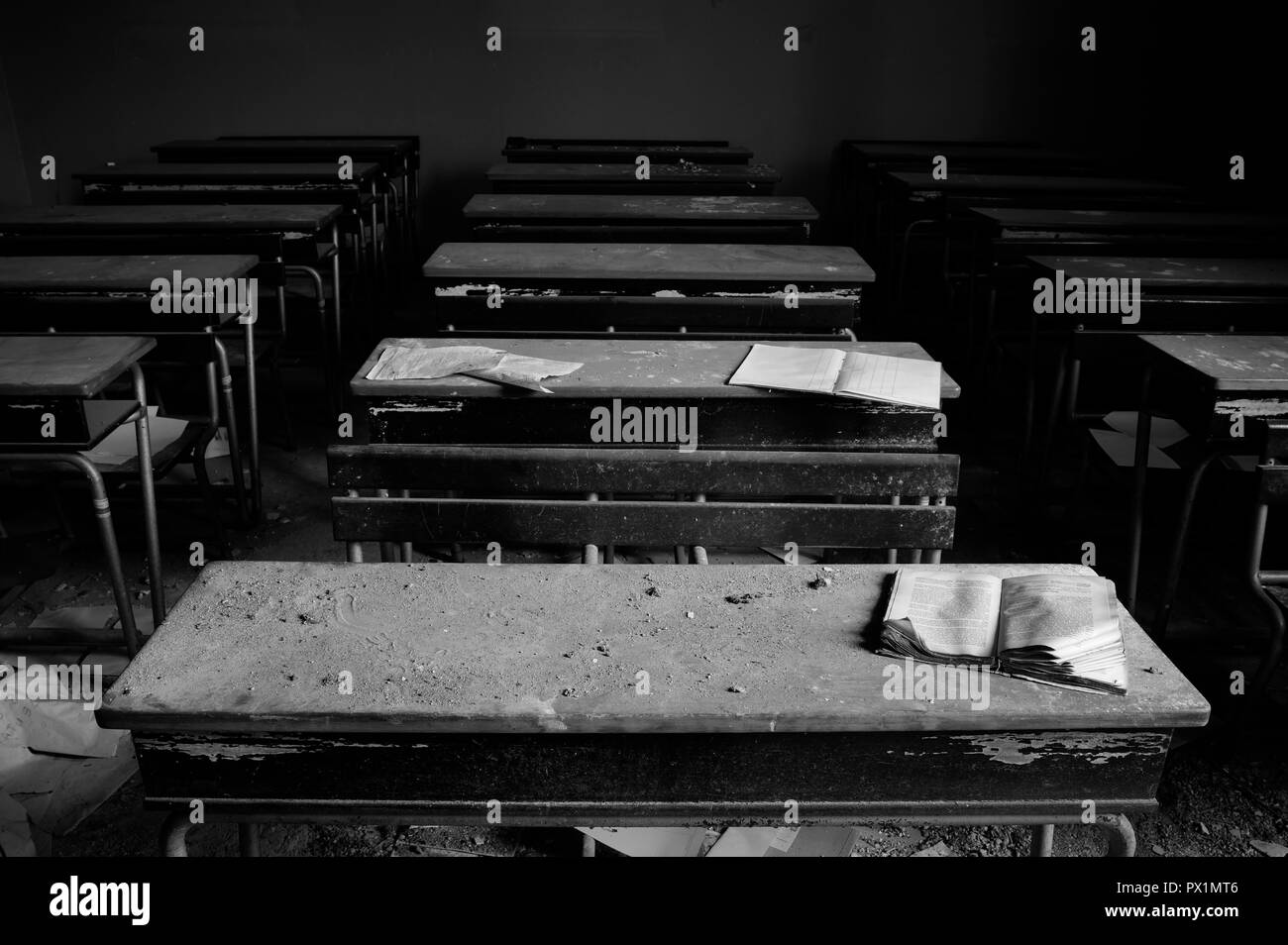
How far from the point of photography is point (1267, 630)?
2.61m

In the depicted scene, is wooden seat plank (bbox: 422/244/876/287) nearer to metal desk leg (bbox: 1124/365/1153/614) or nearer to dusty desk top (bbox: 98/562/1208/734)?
metal desk leg (bbox: 1124/365/1153/614)

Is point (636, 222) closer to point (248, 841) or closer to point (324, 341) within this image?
point (324, 341)

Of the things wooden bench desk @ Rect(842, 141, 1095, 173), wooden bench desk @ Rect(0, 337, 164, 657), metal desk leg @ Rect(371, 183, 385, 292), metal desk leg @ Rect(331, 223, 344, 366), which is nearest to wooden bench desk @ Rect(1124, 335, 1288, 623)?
wooden bench desk @ Rect(0, 337, 164, 657)

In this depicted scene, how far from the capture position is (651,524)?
68.7 inches

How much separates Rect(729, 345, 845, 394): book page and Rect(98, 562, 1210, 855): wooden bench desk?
81cm

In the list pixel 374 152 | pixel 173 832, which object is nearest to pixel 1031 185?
pixel 374 152

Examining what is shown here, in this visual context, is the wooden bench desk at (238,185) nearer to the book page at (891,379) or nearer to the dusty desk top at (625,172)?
the dusty desk top at (625,172)

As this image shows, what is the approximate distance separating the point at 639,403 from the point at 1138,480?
1.22 meters

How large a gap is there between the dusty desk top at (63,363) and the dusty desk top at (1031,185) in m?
3.59

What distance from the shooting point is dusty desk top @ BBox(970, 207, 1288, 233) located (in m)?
3.73

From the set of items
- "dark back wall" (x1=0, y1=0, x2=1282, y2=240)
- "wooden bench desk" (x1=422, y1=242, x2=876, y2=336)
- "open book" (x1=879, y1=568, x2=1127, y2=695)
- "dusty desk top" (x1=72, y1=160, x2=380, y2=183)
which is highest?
"dark back wall" (x1=0, y1=0, x2=1282, y2=240)

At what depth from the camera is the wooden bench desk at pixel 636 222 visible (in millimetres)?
3807
